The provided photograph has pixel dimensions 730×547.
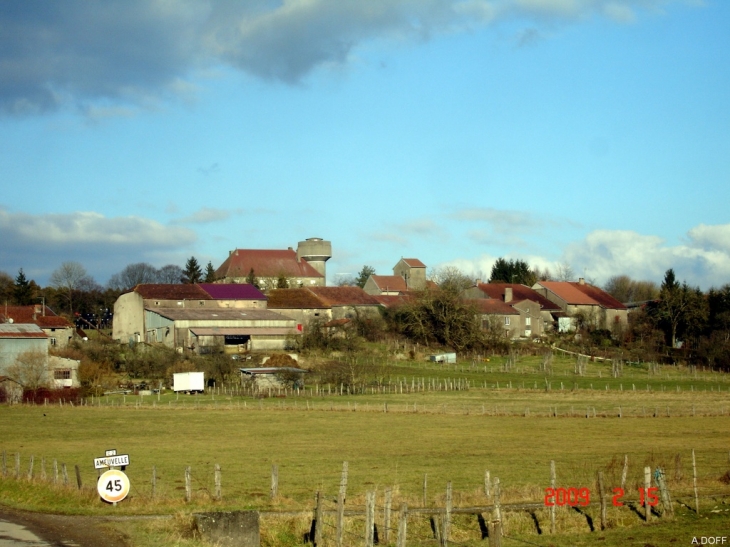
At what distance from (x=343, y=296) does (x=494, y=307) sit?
16775 mm

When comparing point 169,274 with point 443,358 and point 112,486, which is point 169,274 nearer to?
point 443,358

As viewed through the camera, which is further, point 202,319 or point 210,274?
point 210,274

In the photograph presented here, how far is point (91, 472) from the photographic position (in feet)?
101

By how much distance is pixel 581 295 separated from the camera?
106812 millimetres

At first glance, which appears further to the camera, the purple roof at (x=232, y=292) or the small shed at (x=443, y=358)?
the purple roof at (x=232, y=292)

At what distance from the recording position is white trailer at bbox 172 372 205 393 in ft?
214

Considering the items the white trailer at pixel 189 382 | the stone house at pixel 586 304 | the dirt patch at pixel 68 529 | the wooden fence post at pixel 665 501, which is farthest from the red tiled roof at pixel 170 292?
the wooden fence post at pixel 665 501

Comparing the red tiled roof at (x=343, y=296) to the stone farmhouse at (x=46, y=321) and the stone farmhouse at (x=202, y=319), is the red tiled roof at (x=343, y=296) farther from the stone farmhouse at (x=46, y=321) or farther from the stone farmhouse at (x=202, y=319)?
the stone farmhouse at (x=46, y=321)

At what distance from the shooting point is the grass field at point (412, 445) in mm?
20516

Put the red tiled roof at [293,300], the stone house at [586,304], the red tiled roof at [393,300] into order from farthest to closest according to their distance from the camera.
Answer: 1. the stone house at [586,304]
2. the red tiled roof at [393,300]
3. the red tiled roof at [293,300]
